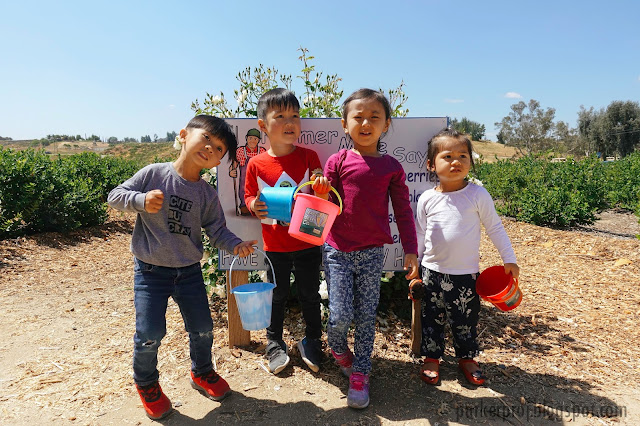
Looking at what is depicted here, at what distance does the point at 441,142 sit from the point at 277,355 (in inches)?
72.5

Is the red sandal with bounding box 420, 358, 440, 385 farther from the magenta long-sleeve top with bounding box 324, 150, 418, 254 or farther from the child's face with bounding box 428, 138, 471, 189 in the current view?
the child's face with bounding box 428, 138, 471, 189

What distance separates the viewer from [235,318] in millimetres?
3156

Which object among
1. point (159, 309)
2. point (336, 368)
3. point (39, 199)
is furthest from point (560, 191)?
point (39, 199)

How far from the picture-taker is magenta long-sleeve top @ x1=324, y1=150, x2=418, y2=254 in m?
2.48

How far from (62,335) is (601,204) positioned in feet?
34.6

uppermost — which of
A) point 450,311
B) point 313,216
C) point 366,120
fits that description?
point 366,120

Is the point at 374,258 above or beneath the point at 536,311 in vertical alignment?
above

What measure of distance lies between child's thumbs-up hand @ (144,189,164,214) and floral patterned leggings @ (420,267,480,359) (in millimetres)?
1763

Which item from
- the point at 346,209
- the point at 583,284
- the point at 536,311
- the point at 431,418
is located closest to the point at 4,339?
the point at 346,209

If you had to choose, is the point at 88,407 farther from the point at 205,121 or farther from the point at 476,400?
the point at 476,400

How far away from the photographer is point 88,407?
8.31ft

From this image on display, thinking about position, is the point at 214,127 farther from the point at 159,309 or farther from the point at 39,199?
the point at 39,199

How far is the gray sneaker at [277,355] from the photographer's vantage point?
2809mm

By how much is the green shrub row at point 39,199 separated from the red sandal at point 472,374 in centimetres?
700
